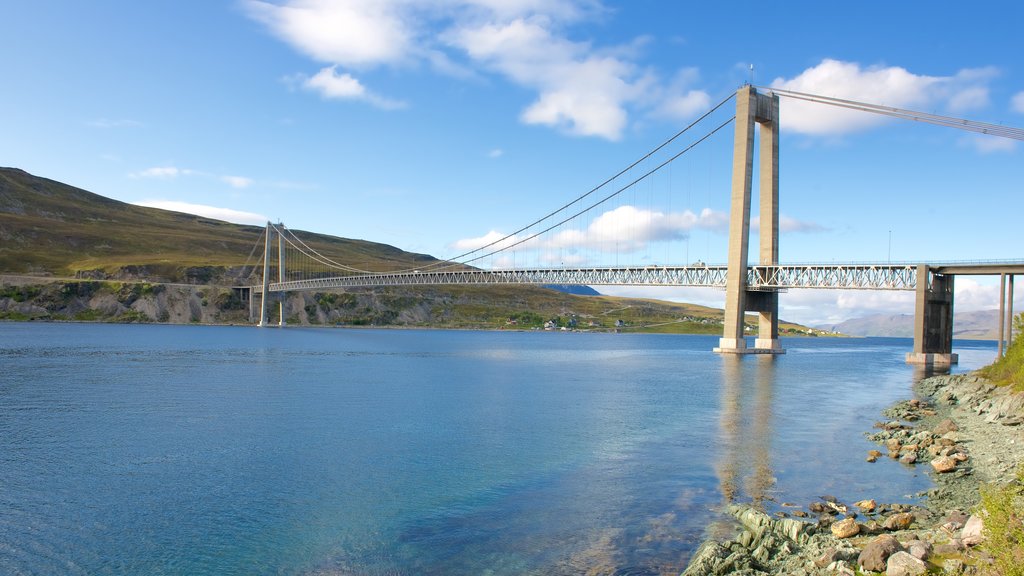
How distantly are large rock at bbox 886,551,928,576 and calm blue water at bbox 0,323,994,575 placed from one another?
3.33 metres

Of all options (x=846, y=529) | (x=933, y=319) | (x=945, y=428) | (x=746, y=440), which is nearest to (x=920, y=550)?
(x=846, y=529)

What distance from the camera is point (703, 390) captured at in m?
39.2

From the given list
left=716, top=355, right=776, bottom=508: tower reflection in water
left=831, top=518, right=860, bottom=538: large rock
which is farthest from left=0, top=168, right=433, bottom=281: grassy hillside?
left=831, top=518, right=860, bottom=538: large rock

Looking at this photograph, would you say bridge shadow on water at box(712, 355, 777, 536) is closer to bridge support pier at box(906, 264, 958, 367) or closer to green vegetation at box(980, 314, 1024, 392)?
green vegetation at box(980, 314, 1024, 392)

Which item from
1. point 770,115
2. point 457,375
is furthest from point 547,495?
point 770,115

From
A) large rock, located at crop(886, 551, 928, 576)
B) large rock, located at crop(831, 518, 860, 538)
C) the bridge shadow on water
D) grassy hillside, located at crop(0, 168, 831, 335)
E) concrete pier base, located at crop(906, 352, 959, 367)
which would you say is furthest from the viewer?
grassy hillside, located at crop(0, 168, 831, 335)

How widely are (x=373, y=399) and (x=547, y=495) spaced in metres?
18.2

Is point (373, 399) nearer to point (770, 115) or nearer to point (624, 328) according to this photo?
point (770, 115)

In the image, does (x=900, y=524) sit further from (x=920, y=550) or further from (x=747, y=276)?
(x=747, y=276)

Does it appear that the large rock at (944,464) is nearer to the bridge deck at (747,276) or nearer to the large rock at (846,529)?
the large rock at (846,529)

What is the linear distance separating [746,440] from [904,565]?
1460cm

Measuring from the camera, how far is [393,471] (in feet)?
58.7

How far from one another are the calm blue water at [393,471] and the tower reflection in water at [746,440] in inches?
4.8

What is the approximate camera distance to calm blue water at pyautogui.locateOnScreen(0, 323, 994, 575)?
12.0m
